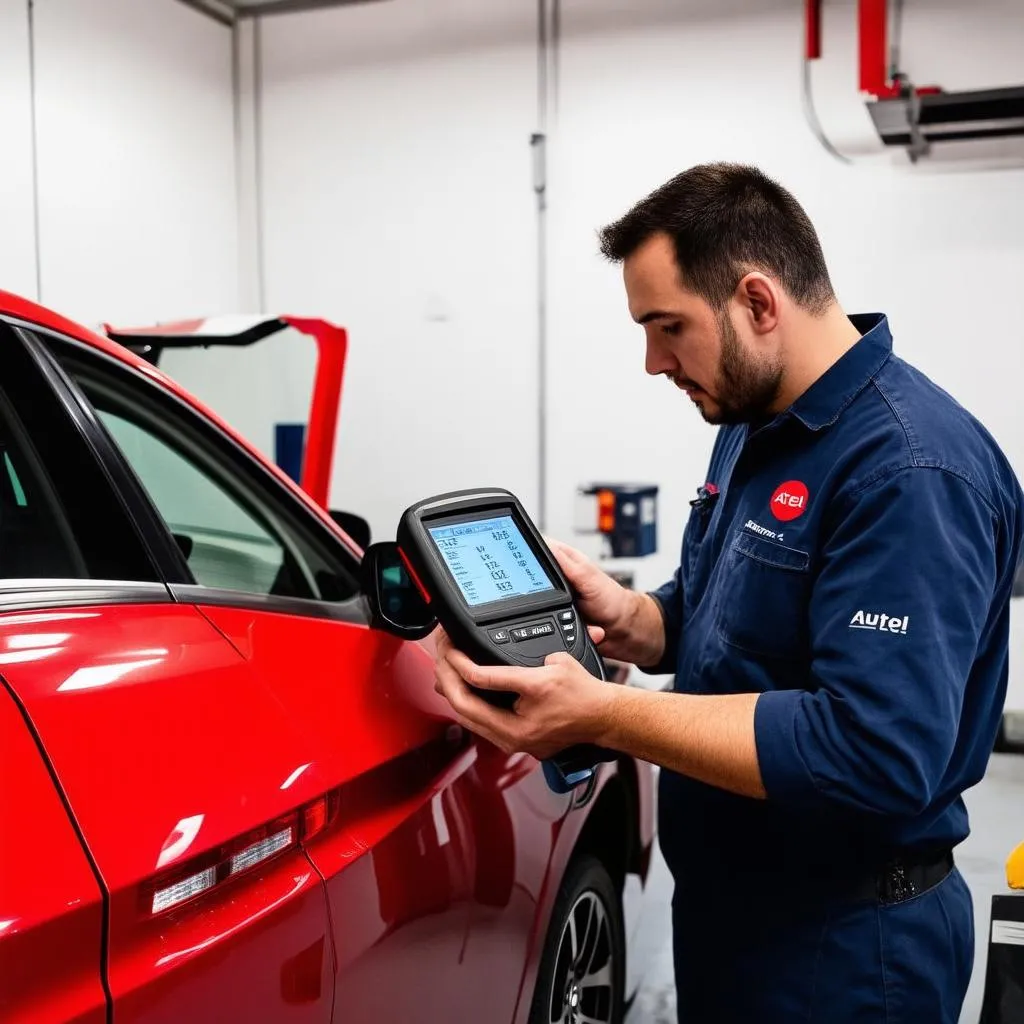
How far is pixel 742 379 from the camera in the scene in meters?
1.30

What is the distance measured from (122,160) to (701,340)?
13.1 ft

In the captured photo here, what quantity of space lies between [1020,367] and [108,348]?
3.86 metres

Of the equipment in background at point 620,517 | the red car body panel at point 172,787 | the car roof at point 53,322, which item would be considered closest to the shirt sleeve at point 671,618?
the red car body panel at point 172,787

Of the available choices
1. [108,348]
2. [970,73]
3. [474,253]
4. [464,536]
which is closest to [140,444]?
[108,348]

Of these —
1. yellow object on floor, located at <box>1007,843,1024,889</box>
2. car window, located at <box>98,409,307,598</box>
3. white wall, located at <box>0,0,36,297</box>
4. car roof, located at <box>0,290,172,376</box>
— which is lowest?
yellow object on floor, located at <box>1007,843,1024,889</box>

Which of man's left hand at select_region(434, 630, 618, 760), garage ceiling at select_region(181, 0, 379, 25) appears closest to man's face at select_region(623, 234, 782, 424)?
man's left hand at select_region(434, 630, 618, 760)

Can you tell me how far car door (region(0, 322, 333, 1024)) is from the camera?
2.77 ft

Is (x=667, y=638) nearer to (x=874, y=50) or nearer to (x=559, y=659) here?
(x=559, y=659)

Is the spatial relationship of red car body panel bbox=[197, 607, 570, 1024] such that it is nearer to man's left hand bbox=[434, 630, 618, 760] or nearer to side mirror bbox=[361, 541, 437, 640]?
side mirror bbox=[361, 541, 437, 640]

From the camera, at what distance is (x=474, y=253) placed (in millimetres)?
4910

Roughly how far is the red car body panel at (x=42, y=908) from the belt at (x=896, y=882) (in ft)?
3.02

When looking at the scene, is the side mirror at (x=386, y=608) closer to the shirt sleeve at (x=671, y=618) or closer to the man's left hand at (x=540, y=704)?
the man's left hand at (x=540, y=704)

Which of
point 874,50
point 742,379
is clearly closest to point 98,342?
point 742,379

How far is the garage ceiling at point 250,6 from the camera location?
16.6 feet
